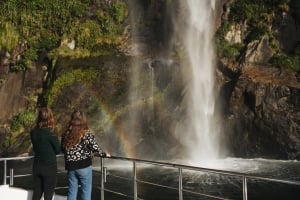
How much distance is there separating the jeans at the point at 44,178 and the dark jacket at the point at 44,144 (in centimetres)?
11

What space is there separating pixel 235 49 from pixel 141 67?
631cm

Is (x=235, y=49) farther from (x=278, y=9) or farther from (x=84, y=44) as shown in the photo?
(x=84, y=44)

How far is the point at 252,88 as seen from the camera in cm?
2292

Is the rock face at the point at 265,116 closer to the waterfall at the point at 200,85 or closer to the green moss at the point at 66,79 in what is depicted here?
the waterfall at the point at 200,85

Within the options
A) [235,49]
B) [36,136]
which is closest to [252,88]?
[235,49]

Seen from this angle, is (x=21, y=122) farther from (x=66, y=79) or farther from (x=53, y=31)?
(x=53, y=31)

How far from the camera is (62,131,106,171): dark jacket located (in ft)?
21.3

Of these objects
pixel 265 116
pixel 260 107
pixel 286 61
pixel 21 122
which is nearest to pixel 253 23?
pixel 286 61

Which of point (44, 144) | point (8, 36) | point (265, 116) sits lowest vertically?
point (44, 144)

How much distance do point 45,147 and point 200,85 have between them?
1911 centimetres

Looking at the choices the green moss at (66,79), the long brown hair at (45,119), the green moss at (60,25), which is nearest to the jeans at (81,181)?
the long brown hair at (45,119)

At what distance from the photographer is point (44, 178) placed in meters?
6.76

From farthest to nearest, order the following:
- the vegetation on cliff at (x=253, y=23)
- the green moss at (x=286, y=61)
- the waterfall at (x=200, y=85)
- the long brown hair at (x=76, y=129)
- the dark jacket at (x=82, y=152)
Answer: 1. the vegetation on cliff at (x=253, y=23)
2. the green moss at (x=286, y=61)
3. the waterfall at (x=200, y=85)
4. the dark jacket at (x=82, y=152)
5. the long brown hair at (x=76, y=129)

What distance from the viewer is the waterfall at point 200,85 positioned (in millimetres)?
23516
